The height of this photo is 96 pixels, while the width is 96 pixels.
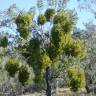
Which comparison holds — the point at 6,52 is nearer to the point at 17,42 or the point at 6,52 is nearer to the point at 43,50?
the point at 17,42

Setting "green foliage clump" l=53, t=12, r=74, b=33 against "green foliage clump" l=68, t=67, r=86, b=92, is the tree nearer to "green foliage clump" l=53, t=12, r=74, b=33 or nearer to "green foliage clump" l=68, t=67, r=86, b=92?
"green foliage clump" l=53, t=12, r=74, b=33

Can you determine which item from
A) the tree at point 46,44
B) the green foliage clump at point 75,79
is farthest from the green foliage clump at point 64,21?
the green foliage clump at point 75,79

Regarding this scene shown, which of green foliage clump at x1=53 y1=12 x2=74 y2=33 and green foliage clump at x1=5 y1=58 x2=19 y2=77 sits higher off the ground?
green foliage clump at x1=53 y1=12 x2=74 y2=33

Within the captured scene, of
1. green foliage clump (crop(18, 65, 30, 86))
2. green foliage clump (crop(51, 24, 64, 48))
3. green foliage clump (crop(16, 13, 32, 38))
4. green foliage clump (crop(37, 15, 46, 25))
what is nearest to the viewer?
green foliage clump (crop(51, 24, 64, 48))

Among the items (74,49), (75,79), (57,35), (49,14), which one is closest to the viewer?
(57,35)

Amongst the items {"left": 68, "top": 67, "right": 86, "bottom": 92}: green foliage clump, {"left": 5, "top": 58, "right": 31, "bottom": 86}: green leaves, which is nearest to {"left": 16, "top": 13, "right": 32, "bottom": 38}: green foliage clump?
{"left": 5, "top": 58, "right": 31, "bottom": 86}: green leaves

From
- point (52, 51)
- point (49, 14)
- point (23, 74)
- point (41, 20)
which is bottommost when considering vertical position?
point (23, 74)

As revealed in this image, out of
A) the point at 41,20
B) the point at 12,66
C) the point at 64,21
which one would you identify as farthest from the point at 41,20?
the point at 12,66

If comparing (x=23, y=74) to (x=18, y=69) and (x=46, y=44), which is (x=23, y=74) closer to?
(x=18, y=69)

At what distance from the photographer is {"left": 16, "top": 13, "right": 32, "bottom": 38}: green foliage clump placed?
1759cm

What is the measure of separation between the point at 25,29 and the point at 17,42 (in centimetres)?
86

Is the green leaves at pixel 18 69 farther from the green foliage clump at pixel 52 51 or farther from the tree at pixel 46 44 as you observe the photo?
the green foliage clump at pixel 52 51

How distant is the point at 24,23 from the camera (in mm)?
17672

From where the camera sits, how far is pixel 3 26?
18609 millimetres
